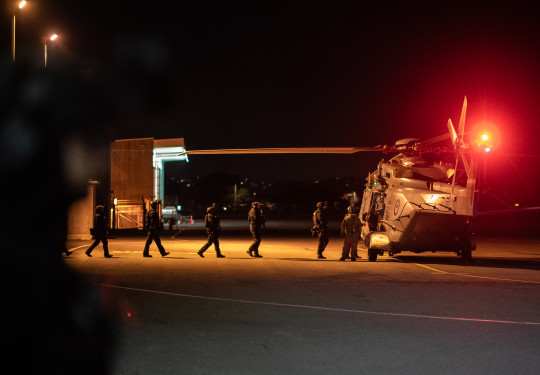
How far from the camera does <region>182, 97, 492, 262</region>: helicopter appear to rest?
15.3 meters

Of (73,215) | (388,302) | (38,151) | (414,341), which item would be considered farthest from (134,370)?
(38,151)

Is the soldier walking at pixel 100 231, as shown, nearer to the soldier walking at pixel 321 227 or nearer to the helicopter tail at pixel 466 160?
the soldier walking at pixel 321 227

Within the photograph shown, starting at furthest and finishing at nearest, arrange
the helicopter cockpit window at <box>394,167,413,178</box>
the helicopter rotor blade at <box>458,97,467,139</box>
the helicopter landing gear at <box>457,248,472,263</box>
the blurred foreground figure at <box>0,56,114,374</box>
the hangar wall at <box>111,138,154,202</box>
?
1. the hangar wall at <box>111,138,154,202</box>
2. the helicopter cockpit window at <box>394,167,413,178</box>
3. the helicopter landing gear at <box>457,248,472,263</box>
4. the helicopter rotor blade at <box>458,97,467,139</box>
5. the blurred foreground figure at <box>0,56,114,374</box>

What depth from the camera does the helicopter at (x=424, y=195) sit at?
50.2 ft

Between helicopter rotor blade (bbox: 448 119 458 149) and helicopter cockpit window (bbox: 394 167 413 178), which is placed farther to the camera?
helicopter cockpit window (bbox: 394 167 413 178)

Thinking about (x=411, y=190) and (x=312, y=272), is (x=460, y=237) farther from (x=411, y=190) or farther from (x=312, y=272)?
(x=312, y=272)

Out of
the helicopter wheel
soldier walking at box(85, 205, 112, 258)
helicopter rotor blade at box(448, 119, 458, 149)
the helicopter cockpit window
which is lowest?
the helicopter wheel

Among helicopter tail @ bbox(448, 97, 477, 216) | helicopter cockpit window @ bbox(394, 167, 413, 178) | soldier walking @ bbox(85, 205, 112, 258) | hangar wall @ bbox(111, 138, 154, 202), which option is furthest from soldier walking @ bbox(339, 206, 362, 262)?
hangar wall @ bbox(111, 138, 154, 202)

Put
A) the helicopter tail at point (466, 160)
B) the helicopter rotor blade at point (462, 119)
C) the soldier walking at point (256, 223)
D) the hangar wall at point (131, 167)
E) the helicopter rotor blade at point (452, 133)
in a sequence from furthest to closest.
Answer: the hangar wall at point (131, 167) → the soldier walking at point (256, 223) → the helicopter rotor blade at point (452, 133) → the helicopter tail at point (466, 160) → the helicopter rotor blade at point (462, 119)

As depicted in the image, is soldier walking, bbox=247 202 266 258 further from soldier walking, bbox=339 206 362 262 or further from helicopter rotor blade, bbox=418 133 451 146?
helicopter rotor blade, bbox=418 133 451 146

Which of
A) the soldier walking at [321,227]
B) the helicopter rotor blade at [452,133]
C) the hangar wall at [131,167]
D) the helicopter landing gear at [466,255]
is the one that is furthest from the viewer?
the hangar wall at [131,167]

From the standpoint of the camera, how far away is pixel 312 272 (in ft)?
47.3

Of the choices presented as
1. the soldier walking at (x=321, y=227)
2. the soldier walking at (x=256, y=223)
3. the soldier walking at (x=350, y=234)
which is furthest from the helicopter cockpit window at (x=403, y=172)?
the soldier walking at (x=256, y=223)

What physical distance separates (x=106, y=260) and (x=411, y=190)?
9.21 metres
